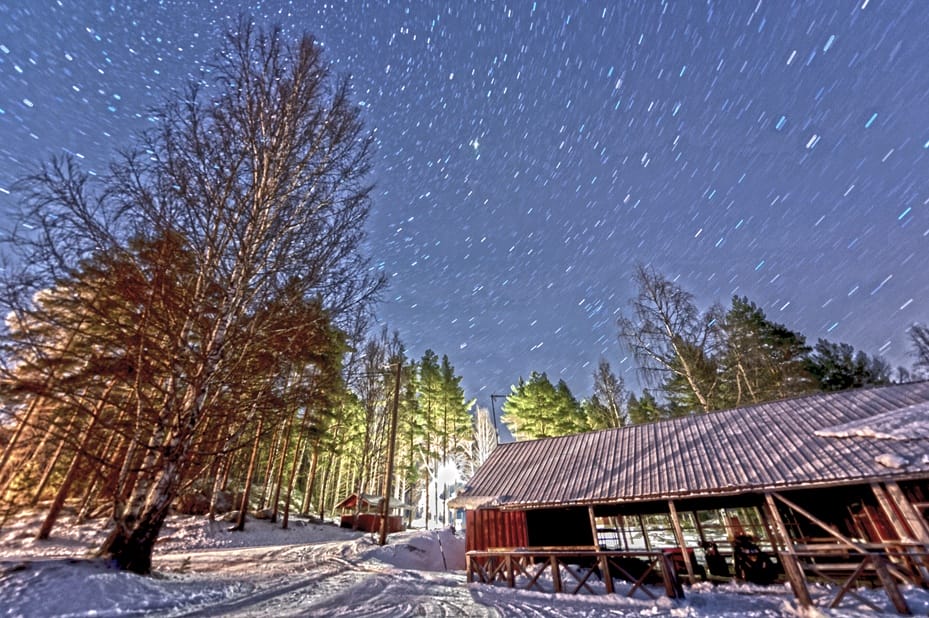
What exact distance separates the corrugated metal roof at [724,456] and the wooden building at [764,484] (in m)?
0.04

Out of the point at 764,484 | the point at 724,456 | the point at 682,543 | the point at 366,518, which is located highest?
the point at 724,456

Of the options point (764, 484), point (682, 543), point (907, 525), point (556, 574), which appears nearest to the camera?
point (907, 525)

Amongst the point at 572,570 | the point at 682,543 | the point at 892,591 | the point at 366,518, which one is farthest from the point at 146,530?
the point at 366,518

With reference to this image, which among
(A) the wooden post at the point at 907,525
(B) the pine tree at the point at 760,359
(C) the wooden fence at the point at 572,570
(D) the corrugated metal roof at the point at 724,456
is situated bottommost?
(C) the wooden fence at the point at 572,570

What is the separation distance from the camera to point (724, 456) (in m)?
11.4

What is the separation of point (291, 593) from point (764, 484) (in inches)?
457

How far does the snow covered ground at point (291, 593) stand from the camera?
5.73 meters

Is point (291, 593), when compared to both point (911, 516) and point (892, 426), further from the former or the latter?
point (892, 426)

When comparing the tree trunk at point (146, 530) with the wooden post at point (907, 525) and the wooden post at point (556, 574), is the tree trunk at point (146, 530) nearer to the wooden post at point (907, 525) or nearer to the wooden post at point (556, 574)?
the wooden post at point (556, 574)

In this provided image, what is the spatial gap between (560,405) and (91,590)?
3561 cm

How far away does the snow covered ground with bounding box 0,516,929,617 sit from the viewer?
18.8 feet

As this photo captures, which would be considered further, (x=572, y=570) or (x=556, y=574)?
(x=572, y=570)

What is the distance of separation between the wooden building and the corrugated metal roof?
1.6 inches

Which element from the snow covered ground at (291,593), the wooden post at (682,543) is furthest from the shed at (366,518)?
the wooden post at (682,543)
